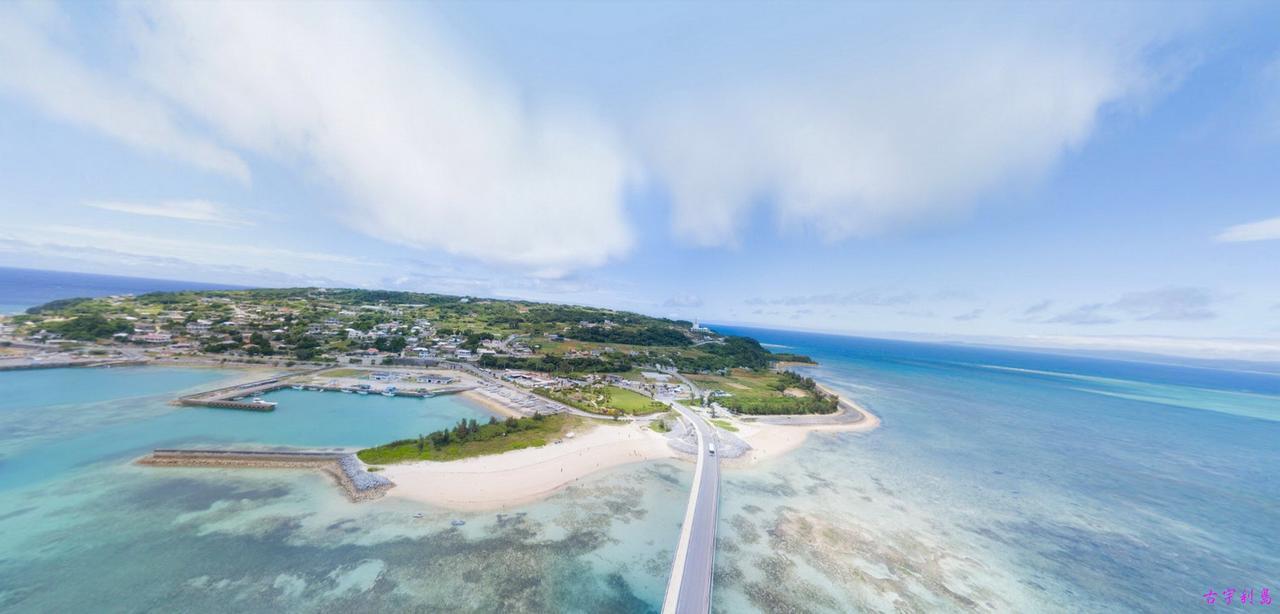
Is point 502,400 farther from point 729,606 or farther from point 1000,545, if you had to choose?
point 1000,545

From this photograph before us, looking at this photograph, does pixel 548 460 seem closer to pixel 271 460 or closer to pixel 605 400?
pixel 605 400

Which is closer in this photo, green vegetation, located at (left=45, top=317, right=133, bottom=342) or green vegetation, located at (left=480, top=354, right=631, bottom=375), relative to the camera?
green vegetation, located at (left=45, top=317, right=133, bottom=342)

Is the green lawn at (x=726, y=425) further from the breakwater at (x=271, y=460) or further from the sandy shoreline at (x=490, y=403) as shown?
the breakwater at (x=271, y=460)

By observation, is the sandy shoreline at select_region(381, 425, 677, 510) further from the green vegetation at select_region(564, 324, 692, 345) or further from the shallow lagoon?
the green vegetation at select_region(564, 324, 692, 345)

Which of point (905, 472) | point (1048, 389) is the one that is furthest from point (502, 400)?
point (1048, 389)

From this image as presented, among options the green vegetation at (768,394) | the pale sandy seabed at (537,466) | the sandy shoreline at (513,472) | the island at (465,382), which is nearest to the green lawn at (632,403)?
the island at (465,382)

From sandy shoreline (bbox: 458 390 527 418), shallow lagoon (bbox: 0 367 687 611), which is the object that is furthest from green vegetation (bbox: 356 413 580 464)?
sandy shoreline (bbox: 458 390 527 418)
